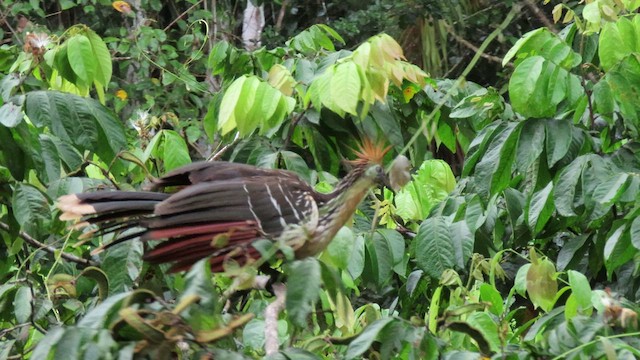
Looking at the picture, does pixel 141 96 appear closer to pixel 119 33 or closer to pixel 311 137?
pixel 119 33

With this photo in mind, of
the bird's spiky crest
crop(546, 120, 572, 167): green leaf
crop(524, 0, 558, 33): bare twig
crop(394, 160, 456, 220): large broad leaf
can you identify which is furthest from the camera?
crop(394, 160, 456, 220): large broad leaf

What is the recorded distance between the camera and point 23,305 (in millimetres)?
1888

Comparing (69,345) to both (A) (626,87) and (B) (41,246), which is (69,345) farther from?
(A) (626,87)

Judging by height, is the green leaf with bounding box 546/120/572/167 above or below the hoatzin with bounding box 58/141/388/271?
below

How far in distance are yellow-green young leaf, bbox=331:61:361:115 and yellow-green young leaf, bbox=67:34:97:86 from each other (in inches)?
23.3

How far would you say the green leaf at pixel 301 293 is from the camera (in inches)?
59.2

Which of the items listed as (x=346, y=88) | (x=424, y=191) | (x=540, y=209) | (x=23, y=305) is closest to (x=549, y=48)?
(x=540, y=209)

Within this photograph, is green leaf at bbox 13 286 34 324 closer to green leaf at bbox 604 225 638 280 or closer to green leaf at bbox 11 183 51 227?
green leaf at bbox 11 183 51 227

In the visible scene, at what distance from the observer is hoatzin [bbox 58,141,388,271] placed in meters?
1.98

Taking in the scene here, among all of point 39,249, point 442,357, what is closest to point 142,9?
point 39,249

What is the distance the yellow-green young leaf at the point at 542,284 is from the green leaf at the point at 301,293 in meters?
0.79

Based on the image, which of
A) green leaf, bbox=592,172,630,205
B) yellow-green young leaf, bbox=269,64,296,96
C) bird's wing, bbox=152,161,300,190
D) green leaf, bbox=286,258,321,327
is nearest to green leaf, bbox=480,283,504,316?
green leaf, bbox=592,172,630,205

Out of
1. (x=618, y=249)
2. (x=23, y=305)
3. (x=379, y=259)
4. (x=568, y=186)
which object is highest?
(x=23, y=305)

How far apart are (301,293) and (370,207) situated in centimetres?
179
